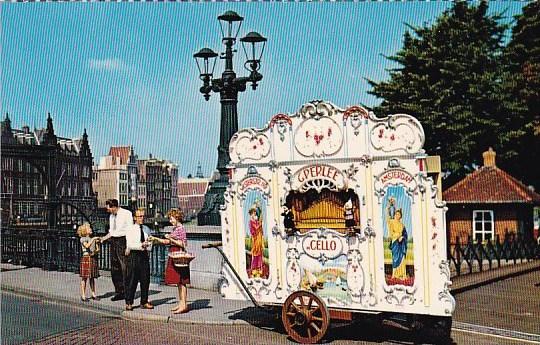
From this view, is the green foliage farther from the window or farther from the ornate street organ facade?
the ornate street organ facade

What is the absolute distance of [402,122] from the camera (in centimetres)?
759

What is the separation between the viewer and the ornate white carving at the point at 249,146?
8.73m

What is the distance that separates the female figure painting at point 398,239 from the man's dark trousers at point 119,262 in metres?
4.63

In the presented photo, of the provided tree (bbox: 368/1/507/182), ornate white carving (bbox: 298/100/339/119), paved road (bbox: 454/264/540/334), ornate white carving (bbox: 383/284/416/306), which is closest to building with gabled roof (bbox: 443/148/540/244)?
tree (bbox: 368/1/507/182)

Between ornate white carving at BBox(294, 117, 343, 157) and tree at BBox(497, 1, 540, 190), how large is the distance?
19.4 metres

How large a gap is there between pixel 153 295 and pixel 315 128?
17.1 ft

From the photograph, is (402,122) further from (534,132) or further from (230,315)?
(534,132)

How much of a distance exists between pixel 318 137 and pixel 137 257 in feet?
12.1

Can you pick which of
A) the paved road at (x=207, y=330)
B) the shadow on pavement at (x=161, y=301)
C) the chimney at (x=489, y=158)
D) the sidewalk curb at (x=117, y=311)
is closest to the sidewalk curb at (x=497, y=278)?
the paved road at (x=207, y=330)

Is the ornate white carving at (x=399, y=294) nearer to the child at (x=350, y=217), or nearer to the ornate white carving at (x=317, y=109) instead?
the child at (x=350, y=217)

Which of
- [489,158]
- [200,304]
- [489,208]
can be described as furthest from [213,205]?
[489,158]

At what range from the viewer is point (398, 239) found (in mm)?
7656

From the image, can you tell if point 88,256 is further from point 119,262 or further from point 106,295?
point 106,295

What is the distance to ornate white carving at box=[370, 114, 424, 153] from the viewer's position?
7508 millimetres
